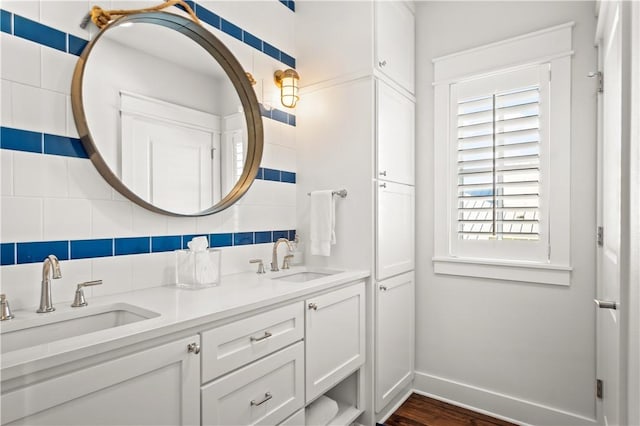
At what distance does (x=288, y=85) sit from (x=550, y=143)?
153 cm

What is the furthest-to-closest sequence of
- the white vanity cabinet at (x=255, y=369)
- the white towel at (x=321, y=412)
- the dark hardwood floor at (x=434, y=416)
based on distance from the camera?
1. the dark hardwood floor at (x=434, y=416)
2. the white towel at (x=321, y=412)
3. the white vanity cabinet at (x=255, y=369)

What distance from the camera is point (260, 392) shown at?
130 cm

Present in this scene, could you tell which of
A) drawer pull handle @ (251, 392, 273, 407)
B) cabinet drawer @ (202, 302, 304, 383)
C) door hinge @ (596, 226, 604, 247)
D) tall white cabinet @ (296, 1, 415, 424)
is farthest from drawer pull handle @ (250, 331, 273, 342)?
door hinge @ (596, 226, 604, 247)

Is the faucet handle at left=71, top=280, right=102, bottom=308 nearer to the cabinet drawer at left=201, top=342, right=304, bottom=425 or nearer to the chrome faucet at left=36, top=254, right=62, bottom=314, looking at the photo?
the chrome faucet at left=36, top=254, right=62, bottom=314

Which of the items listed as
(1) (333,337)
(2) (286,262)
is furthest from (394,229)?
(1) (333,337)

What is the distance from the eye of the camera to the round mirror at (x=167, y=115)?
134cm

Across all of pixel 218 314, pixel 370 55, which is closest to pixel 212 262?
pixel 218 314

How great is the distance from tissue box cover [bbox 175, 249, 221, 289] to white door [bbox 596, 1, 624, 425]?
4.96 feet

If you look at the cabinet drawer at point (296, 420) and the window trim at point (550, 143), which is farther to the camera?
the window trim at point (550, 143)

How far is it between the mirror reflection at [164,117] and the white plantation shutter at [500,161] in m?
1.38

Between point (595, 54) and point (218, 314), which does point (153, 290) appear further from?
point (595, 54)

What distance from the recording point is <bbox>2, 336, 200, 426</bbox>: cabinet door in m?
0.76

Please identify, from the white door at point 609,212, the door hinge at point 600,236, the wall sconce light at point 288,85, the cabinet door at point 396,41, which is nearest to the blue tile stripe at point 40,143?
the wall sconce light at point 288,85

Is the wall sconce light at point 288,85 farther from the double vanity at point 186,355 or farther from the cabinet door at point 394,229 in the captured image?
the double vanity at point 186,355
